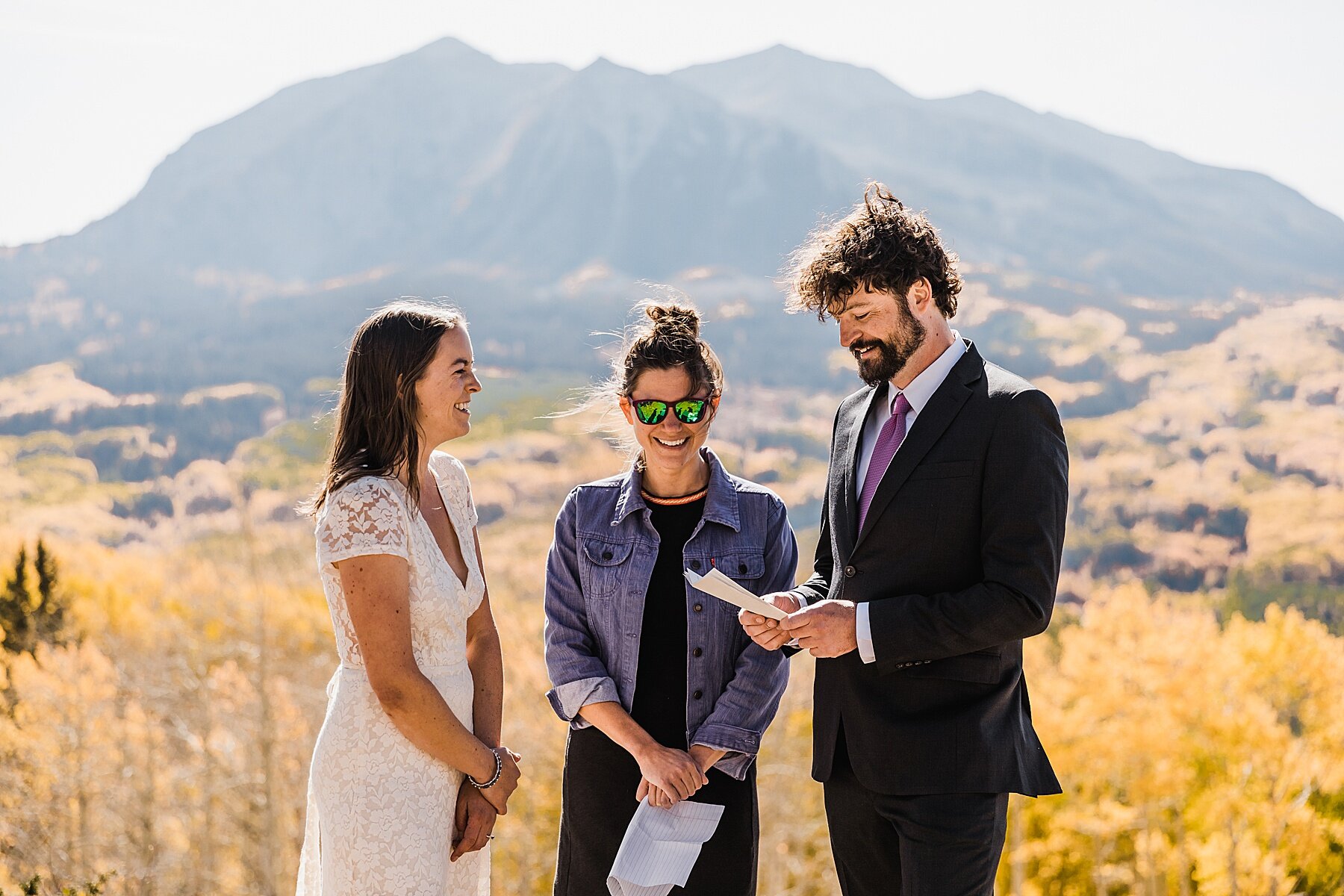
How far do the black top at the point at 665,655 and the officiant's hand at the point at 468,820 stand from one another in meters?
0.46

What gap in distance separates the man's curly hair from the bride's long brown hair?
3.33ft

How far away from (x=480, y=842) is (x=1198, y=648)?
42106 mm

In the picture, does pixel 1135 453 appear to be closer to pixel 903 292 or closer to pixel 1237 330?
pixel 1237 330

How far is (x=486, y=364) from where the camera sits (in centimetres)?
10956

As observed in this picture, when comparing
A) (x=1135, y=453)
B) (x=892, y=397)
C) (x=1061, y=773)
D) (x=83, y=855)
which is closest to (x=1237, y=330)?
(x=1135, y=453)

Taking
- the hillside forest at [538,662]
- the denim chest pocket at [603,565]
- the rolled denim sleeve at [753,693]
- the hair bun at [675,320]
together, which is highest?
the hair bun at [675,320]

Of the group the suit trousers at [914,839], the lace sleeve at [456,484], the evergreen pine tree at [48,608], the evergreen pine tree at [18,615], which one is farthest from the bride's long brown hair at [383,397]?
the evergreen pine tree at [48,608]

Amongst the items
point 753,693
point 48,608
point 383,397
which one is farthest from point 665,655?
point 48,608

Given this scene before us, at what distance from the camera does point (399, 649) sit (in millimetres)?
2781

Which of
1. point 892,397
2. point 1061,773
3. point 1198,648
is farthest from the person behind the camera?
point 1198,648

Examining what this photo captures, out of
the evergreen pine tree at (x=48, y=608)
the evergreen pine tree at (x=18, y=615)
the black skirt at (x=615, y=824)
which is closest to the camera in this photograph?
the black skirt at (x=615, y=824)

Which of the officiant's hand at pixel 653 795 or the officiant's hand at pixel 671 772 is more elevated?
the officiant's hand at pixel 671 772

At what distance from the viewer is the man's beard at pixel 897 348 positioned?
287 centimetres

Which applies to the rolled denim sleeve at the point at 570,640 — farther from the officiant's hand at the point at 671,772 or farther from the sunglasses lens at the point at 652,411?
the sunglasses lens at the point at 652,411
